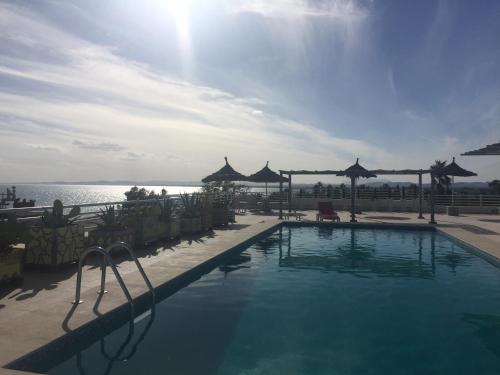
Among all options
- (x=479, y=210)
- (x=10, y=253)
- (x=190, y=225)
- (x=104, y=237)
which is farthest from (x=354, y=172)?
(x=10, y=253)

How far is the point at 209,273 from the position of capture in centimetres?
768

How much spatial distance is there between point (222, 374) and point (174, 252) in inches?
187

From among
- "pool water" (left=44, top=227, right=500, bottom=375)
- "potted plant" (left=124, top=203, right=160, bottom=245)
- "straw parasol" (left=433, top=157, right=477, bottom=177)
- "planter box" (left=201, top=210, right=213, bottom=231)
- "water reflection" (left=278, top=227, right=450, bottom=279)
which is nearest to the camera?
"pool water" (left=44, top=227, right=500, bottom=375)

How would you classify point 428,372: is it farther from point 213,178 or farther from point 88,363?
point 213,178

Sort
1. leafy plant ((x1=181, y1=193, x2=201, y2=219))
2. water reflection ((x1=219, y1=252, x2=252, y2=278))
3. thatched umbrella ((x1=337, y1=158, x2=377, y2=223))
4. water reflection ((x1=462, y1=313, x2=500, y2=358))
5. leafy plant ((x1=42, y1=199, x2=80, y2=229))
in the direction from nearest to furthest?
water reflection ((x1=462, y1=313, x2=500, y2=358)) → leafy plant ((x1=42, y1=199, x2=80, y2=229)) → water reflection ((x1=219, y1=252, x2=252, y2=278)) → leafy plant ((x1=181, y1=193, x2=201, y2=219)) → thatched umbrella ((x1=337, y1=158, x2=377, y2=223))

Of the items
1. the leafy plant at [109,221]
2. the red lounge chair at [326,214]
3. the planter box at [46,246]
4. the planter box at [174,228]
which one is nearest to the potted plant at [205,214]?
the planter box at [174,228]

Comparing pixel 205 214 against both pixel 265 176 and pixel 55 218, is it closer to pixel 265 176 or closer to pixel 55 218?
pixel 55 218

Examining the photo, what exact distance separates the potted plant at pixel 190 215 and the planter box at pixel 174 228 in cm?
68

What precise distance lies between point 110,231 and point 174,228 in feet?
7.99

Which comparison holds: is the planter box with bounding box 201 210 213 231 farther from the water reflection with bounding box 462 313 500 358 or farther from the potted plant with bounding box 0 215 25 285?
the water reflection with bounding box 462 313 500 358

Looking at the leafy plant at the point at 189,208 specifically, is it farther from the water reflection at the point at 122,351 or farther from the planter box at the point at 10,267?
the water reflection at the point at 122,351

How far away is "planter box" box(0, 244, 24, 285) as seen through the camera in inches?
208

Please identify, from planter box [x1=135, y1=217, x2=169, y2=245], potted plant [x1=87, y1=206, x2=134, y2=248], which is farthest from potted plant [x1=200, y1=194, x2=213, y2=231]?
potted plant [x1=87, y1=206, x2=134, y2=248]

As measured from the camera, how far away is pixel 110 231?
812cm
